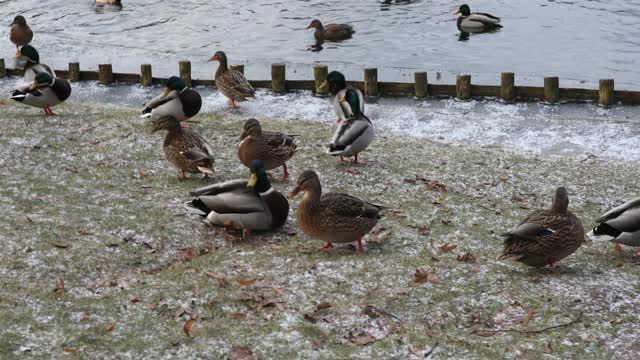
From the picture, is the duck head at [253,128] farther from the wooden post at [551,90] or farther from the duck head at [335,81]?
the wooden post at [551,90]

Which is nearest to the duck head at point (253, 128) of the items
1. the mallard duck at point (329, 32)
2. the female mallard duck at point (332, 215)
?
the female mallard duck at point (332, 215)

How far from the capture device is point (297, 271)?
771 cm

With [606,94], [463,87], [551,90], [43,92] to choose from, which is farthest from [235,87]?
[606,94]

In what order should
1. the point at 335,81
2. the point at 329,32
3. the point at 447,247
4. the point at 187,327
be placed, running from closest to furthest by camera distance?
the point at 187,327 → the point at 447,247 → the point at 335,81 → the point at 329,32

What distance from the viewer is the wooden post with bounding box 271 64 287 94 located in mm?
15727

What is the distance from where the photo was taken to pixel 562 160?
459 inches

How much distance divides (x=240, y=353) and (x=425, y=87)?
32.0ft

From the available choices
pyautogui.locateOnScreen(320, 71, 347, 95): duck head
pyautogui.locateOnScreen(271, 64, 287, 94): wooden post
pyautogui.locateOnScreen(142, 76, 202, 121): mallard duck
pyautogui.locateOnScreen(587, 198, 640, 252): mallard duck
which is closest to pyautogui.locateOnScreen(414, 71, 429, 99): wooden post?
pyautogui.locateOnScreen(320, 71, 347, 95): duck head

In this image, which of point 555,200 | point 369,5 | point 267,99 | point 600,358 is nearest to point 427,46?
point 369,5

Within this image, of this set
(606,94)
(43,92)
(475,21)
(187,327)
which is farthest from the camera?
(475,21)

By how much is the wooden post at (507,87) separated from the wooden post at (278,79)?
13.3 feet

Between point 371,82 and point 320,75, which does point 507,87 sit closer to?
point 371,82

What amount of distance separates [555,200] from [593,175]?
3254 mm

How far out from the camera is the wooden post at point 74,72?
17.1 metres
